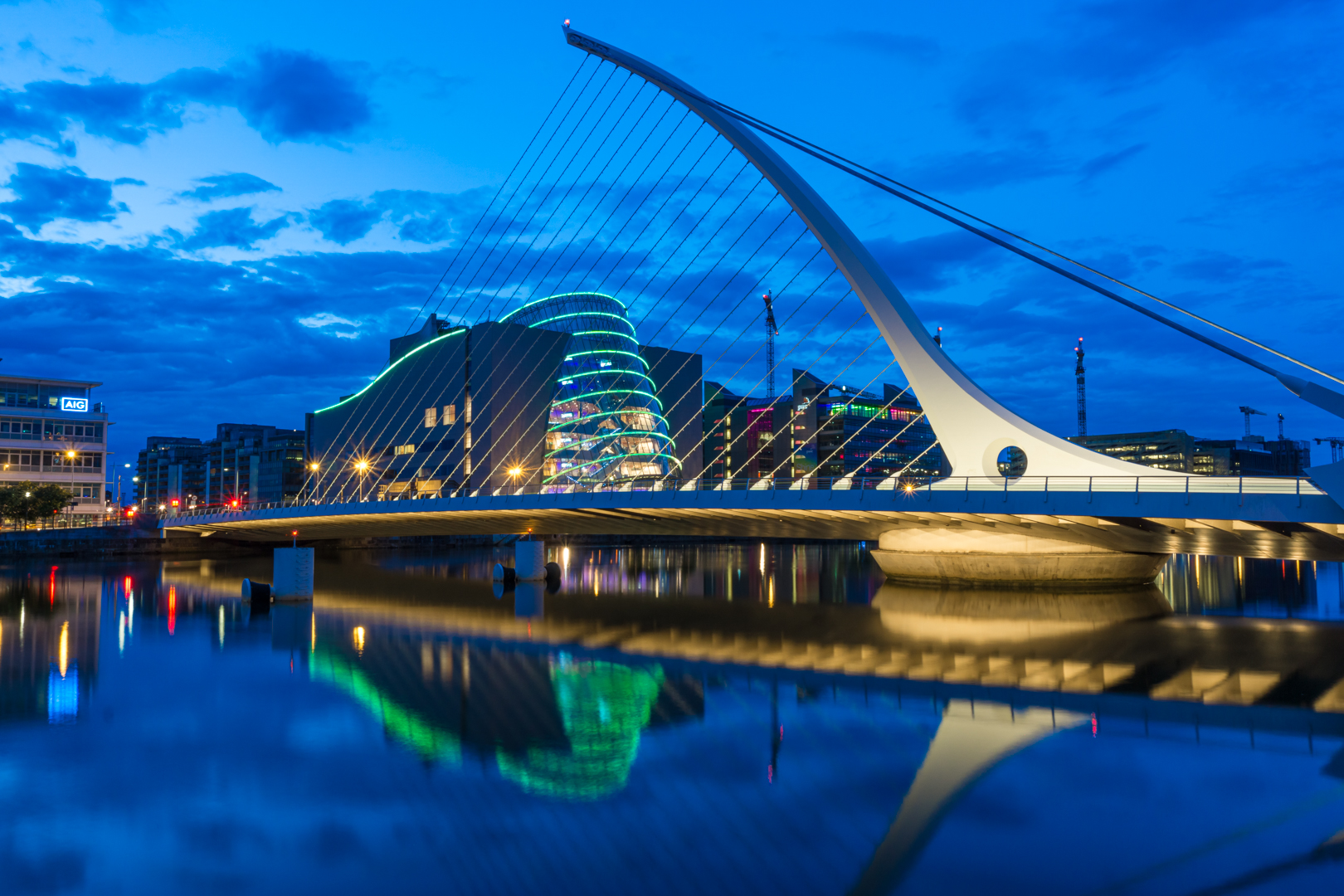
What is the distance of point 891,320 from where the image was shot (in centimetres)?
2848

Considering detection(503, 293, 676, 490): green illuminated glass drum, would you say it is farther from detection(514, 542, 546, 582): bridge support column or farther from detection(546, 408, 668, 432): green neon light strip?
detection(514, 542, 546, 582): bridge support column

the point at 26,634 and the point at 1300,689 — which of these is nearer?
the point at 1300,689

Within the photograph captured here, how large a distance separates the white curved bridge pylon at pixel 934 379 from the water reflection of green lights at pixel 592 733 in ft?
46.0

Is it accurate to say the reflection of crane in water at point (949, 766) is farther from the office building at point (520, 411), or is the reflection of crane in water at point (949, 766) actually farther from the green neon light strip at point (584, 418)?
the green neon light strip at point (584, 418)

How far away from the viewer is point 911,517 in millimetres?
26938

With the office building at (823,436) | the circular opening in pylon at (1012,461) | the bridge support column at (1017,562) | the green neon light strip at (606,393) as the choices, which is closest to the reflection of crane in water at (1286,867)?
the circular opening in pylon at (1012,461)

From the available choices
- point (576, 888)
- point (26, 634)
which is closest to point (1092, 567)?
point (576, 888)

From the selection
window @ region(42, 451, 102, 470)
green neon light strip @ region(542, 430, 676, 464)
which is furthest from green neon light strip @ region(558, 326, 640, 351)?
window @ region(42, 451, 102, 470)

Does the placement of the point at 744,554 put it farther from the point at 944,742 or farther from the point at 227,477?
the point at 227,477

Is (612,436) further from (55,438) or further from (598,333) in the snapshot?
(55,438)

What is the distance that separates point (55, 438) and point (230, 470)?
3156 inches

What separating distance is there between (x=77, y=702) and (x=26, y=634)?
379 inches

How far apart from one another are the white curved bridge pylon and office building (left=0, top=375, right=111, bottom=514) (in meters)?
59.9

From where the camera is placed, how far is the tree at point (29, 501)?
189 ft
